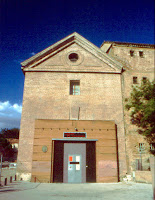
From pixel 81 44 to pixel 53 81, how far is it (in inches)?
200

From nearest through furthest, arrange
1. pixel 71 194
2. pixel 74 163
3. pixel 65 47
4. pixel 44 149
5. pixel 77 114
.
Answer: pixel 71 194 < pixel 44 149 < pixel 74 163 < pixel 77 114 < pixel 65 47

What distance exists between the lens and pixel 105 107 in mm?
15633

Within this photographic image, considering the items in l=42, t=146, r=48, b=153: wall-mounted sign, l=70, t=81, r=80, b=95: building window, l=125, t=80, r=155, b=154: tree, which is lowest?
l=42, t=146, r=48, b=153: wall-mounted sign

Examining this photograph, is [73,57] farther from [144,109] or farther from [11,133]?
[11,133]

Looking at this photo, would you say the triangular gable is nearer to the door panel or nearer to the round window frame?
the round window frame

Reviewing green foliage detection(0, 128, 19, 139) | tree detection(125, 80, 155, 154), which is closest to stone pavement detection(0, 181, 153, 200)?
tree detection(125, 80, 155, 154)

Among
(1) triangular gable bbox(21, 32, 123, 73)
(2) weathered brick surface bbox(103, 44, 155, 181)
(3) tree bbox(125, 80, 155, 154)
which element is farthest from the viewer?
(1) triangular gable bbox(21, 32, 123, 73)

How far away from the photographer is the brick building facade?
13766mm

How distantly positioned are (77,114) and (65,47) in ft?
23.8

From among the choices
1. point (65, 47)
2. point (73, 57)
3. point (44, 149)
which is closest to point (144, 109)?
point (73, 57)

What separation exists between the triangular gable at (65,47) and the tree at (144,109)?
2.97 metres

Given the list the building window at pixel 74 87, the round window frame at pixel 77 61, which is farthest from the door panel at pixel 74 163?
the round window frame at pixel 77 61

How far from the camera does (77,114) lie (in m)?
15.1

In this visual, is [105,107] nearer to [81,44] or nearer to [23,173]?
[81,44]
